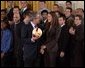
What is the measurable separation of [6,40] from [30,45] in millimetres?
486

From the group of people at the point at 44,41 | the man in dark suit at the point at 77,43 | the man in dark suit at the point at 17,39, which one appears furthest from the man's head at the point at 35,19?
the man in dark suit at the point at 77,43

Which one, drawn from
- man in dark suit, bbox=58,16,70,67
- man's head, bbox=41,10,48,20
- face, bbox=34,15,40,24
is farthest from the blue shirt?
man in dark suit, bbox=58,16,70,67

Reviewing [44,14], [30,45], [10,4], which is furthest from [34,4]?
[30,45]

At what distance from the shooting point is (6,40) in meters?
8.16

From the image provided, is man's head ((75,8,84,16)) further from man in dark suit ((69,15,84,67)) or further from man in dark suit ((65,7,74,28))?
man in dark suit ((69,15,84,67))

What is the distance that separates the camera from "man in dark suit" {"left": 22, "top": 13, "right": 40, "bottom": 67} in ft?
26.4

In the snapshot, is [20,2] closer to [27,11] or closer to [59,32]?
[27,11]

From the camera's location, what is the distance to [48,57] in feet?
26.9

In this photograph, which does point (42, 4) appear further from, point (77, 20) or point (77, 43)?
point (77, 43)

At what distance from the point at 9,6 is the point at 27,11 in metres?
0.96

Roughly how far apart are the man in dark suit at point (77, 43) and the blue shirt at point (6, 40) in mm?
1183

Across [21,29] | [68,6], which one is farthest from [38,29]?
[68,6]

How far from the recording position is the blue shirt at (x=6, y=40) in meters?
8.16

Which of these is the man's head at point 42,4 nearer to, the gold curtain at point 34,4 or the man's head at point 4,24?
the gold curtain at point 34,4
